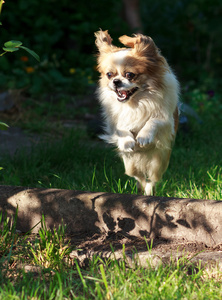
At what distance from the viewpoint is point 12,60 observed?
23.8 ft

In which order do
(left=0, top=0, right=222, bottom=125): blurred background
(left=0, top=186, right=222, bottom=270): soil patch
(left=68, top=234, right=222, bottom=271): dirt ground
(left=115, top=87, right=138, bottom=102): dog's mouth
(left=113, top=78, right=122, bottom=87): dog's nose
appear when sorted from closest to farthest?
(left=68, top=234, right=222, bottom=271): dirt ground
(left=0, top=186, right=222, bottom=270): soil patch
(left=113, top=78, right=122, bottom=87): dog's nose
(left=115, top=87, right=138, bottom=102): dog's mouth
(left=0, top=0, right=222, bottom=125): blurred background

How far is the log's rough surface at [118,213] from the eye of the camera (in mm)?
2570

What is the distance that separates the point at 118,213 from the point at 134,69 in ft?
3.58

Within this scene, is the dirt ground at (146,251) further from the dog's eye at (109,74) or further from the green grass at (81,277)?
the dog's eye at (109,74)

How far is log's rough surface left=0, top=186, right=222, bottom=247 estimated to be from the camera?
8.43 feet

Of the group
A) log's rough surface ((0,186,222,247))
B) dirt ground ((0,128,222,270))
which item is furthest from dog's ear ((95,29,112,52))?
dirt ground ((0,128,222,270))

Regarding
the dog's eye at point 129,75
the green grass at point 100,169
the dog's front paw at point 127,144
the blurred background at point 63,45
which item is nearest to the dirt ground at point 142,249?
the green grass at point 100,169

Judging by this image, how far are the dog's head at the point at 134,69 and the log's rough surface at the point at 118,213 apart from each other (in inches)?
34.3

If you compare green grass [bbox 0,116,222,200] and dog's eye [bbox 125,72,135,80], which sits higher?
dog's eye [bbox 125,72,135,80]

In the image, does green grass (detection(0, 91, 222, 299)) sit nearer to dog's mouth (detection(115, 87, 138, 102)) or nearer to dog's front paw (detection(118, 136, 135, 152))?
dog's front paw (detection(118, 136, 135, 152))

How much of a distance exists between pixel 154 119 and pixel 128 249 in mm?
1089

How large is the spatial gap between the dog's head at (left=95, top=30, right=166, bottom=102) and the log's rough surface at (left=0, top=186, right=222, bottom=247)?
871 millimetres

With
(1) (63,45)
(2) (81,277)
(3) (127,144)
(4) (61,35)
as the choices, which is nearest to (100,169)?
(3) (127,144)

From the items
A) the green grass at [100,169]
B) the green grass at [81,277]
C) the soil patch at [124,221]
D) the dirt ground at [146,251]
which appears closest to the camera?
the green grass at [81,277]
